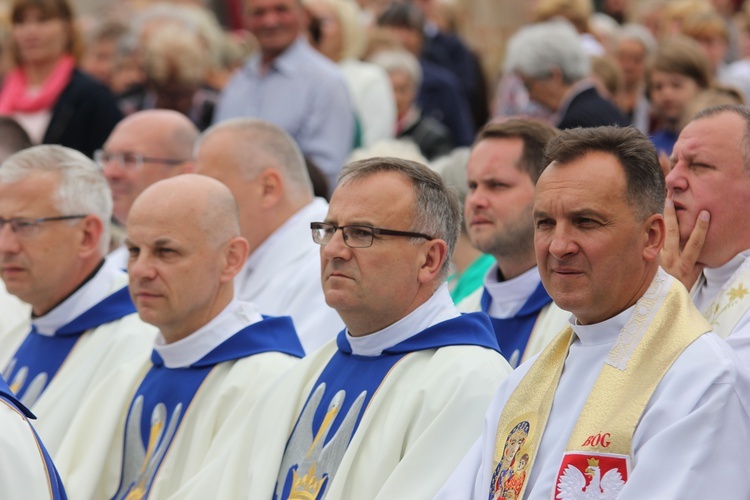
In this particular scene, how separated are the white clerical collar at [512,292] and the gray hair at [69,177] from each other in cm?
196

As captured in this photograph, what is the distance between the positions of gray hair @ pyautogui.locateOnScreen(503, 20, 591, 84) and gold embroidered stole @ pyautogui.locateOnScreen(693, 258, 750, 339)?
3.70m

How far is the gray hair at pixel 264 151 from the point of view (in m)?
6.91

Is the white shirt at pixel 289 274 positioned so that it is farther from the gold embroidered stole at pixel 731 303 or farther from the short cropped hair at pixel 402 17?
the short cropped hair at pixel 402 17

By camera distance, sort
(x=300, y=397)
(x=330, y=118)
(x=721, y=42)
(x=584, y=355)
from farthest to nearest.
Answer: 1. (x=721, y=42)
2. (x=330, y=118)
3. (x=300, y=397)
4. (x=584, y=355)

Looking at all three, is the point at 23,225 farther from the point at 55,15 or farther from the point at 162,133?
the point at 55,15

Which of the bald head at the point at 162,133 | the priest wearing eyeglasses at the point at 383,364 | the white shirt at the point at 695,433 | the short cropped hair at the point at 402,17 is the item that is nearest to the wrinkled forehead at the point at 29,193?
the bald head at the point at 162,133

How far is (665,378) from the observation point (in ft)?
12.1

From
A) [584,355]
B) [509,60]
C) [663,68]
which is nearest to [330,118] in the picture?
[509,60]

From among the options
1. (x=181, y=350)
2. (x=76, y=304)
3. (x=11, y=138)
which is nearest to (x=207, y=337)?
(x=181, y=350)

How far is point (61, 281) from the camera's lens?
259 inches

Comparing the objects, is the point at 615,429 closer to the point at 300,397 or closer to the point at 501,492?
the point at 501,492

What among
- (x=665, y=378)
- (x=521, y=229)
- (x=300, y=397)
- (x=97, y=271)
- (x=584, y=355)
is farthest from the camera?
(x=97, y=271)

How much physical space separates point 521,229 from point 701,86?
339 cm

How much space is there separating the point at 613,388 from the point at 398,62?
6892mm
